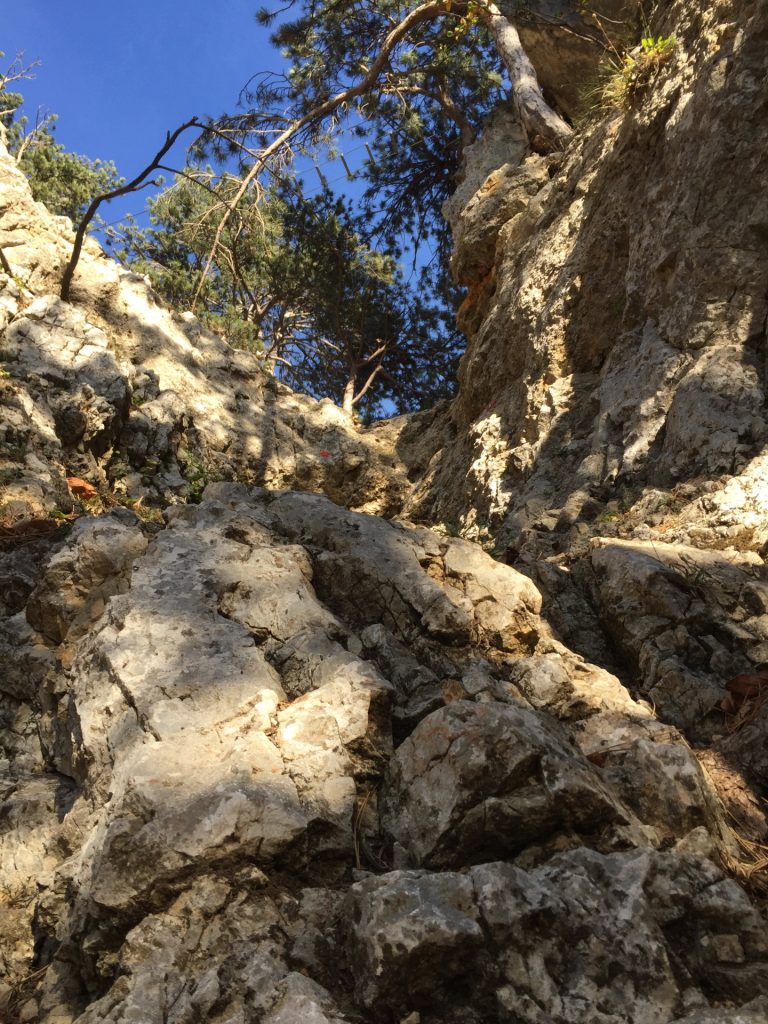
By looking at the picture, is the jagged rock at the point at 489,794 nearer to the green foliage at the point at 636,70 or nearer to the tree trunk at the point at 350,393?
the green foliage at the point at 636,70

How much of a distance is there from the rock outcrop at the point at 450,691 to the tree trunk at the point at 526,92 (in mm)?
3552

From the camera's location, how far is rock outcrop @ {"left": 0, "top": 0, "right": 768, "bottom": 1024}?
7.68 ft

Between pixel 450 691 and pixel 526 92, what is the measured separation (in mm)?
13482

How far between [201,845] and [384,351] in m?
17.3

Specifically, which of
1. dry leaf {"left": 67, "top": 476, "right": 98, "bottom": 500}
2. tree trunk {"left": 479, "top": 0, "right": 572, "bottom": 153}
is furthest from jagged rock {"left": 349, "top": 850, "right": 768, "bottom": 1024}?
tree trunk {"left": 479, "top": 0, "right": 572, "bottom": 153}

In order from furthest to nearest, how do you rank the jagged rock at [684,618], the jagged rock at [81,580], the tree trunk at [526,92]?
1. the tree trunk at [526,92]
2. the jagged rock at [81,580]
3. the jagged rock at [684,618]

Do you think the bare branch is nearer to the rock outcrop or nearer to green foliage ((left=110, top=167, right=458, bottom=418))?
the rock outcrop

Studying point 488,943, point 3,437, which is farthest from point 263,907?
point 3,437

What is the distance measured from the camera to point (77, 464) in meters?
8.85

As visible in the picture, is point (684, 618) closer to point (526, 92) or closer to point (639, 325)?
point (639, 325)

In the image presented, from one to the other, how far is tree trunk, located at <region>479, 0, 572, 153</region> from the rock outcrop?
3552 mm

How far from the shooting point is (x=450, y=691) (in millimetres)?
3773

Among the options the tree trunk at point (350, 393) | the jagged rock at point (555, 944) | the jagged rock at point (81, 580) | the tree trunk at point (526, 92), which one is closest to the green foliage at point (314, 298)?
the tree trunk at point (350, 393)

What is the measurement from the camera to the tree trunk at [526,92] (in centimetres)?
1323
